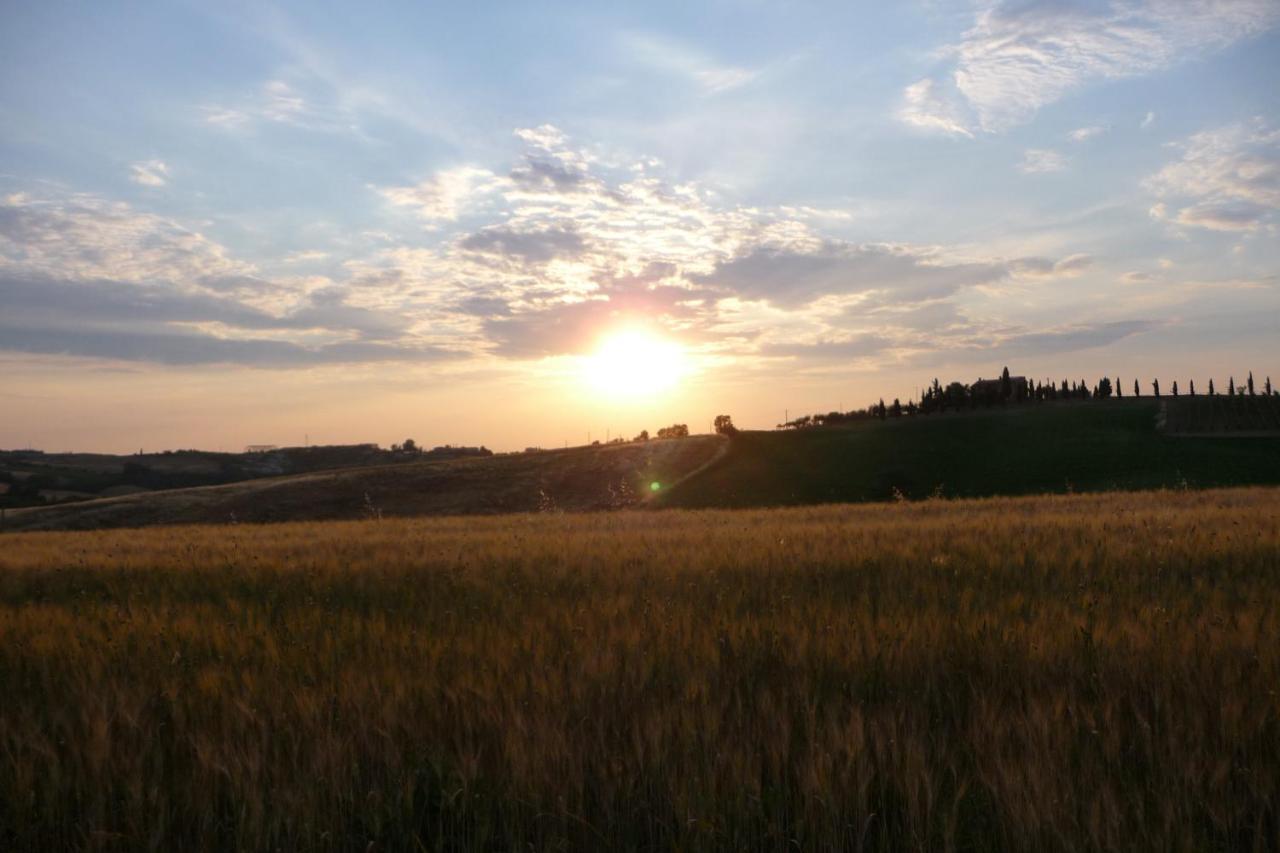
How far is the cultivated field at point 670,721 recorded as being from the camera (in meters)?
2.81

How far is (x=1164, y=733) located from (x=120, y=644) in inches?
237

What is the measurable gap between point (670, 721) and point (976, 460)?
2382 inches

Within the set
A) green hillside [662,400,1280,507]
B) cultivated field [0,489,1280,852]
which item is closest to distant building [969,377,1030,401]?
green hillside [662,400,1280,507]

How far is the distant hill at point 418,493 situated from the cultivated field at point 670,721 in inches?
1670

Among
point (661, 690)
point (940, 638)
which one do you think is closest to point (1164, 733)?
point (940, 638)

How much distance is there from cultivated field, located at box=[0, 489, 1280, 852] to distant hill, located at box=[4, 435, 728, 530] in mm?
42409

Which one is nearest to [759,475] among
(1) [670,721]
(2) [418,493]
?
(2) [418,493]

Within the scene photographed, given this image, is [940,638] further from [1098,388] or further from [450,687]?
[1098,388]

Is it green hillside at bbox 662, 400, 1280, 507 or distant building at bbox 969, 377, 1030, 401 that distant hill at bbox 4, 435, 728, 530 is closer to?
green hillside at bbox 662, 400, 1280, 507

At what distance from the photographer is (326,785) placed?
305 cm

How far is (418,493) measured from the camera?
5606 centimetres

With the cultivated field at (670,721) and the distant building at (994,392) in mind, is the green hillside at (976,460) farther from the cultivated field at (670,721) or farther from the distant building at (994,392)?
the cultivated field at (670,721)

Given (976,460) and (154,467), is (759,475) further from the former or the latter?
(154,467)

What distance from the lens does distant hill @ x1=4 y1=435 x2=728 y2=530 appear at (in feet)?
166
